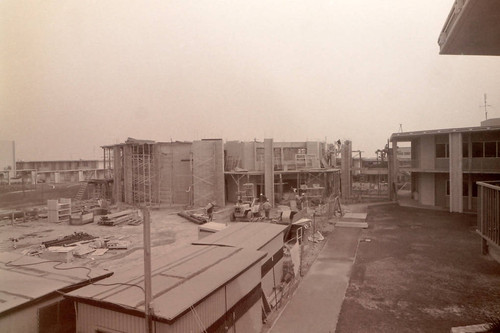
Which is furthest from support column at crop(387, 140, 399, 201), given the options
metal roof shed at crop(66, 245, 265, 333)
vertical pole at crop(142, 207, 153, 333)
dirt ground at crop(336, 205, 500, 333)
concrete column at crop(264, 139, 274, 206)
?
vertical pole at crop(142, 207, 153, 333)

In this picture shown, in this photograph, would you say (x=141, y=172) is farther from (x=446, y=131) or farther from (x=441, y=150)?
(x=441, y=150)

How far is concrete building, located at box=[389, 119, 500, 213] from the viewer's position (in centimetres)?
2898

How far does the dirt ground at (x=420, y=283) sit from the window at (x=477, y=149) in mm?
10829

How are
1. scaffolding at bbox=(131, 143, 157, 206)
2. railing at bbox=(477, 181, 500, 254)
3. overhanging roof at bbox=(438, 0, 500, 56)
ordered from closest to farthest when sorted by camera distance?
overhanging roof at bbox=(438, 0, 500, 56)
railing at bbox=(477, 181, 500, 254)
scaffolding at bbox=(131, 143, 157, 206)

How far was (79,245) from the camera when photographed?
765 inches

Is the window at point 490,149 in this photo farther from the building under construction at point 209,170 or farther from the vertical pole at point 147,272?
the vertical pole at point 147,272

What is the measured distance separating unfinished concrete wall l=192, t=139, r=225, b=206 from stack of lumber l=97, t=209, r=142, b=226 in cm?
832

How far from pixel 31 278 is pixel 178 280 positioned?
3642 millimetres

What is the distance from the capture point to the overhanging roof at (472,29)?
292 inches

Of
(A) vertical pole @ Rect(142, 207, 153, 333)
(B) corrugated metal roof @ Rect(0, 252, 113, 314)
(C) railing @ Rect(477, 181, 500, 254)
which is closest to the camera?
(A) vertical pole @ Rect(142, 207, 153, 333)

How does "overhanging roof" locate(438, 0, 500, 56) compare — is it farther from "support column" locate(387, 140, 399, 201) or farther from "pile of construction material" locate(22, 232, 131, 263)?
"support column" locate(387, 140, 399, 201)

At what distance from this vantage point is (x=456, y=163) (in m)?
29.1

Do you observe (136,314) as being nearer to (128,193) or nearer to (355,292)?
(355,292)

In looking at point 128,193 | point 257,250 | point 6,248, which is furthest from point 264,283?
point 128,193
